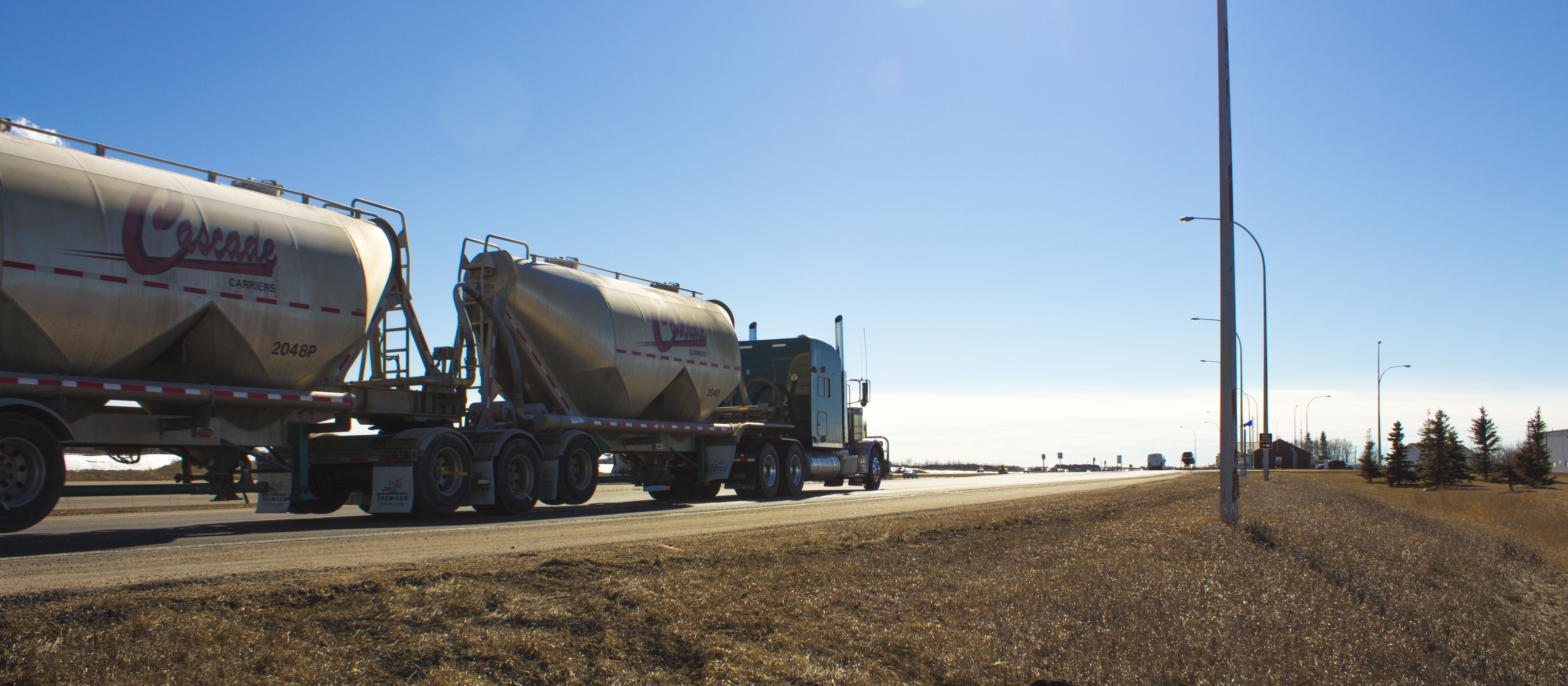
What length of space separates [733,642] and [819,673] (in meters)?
0.58

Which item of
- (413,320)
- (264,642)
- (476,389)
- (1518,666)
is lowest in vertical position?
(1518,666)

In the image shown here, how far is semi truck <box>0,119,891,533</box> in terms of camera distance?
404 inches

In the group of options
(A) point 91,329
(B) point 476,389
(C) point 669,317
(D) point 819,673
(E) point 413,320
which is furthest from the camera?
(C) point 669,317

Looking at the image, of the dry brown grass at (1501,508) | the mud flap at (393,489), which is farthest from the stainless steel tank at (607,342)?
the dry brown grass at (1501,508)

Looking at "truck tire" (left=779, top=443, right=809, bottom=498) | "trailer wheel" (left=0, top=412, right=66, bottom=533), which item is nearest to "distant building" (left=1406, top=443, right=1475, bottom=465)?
"truck tire" (left=779, top=443, right=809, bottom=498)

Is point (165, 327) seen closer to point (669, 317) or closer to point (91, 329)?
point (91, 329)

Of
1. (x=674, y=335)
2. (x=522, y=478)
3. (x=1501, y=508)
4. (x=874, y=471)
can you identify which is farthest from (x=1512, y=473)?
(x=522, y=478)

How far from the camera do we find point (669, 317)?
1975cm

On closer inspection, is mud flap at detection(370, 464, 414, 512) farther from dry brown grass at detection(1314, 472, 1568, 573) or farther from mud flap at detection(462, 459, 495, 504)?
dry brown grass at detection(1314, 472, 1568, 573)

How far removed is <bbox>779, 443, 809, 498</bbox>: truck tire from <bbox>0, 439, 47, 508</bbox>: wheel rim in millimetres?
15568

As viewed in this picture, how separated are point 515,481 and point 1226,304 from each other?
10.8 meters

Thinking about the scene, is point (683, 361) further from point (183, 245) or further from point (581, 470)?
point (183, 245)

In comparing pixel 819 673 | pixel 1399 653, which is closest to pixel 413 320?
pixel 819 673

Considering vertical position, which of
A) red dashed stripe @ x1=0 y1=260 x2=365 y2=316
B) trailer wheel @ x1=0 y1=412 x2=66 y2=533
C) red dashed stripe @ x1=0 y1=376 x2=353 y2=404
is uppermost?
red dashed stripe @ x1=0 y1=260 x2=365 y2=316
